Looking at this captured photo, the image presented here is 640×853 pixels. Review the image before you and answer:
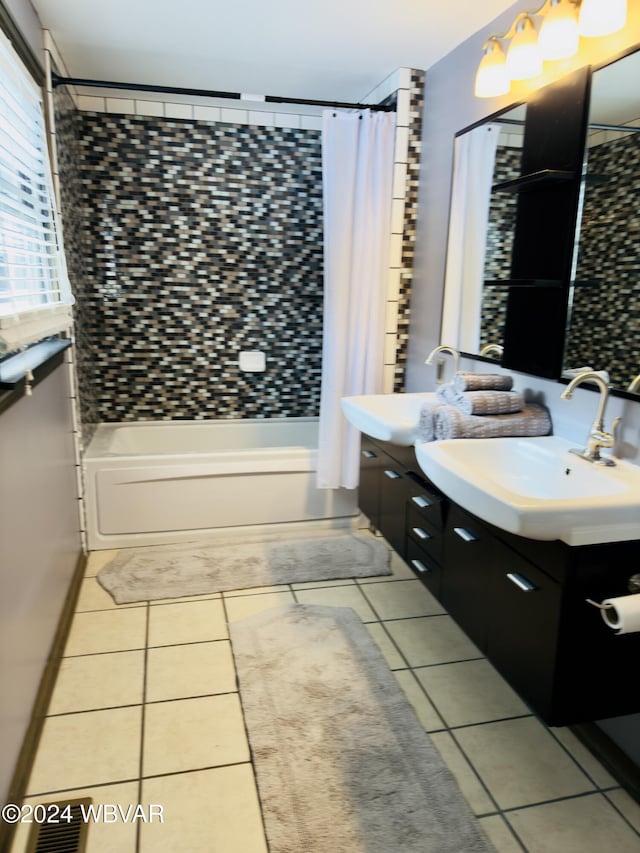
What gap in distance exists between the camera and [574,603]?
1311mm

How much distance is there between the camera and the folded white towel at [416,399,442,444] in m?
2.02

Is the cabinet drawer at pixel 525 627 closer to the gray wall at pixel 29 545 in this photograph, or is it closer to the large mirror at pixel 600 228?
the large mirror at pixel 600 228

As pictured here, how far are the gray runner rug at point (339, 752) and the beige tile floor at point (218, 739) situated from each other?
50mm

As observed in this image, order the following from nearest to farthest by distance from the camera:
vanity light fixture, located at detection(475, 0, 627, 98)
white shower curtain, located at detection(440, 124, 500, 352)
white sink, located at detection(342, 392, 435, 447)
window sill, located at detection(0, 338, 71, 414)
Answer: window sill, located at detection(0, 338, 71, 414) → vanity light fixture, located at detection(475, 0, 627, 98) → white sink, located at detection(342, 392, 435, 447) → white shower curtain, located at detection(440, 124, 500, 352)

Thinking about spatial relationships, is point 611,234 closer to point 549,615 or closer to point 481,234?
point 481,234

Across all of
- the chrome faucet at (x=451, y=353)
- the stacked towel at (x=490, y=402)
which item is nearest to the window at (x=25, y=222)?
the stacked towel at (x=490, y=402)

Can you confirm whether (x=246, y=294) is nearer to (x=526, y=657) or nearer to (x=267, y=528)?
(x=267, y=528)

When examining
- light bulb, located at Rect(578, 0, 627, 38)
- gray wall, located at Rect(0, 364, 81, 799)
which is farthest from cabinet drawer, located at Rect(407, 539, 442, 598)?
light bulb, located at Rect(578, 0, 627, 38)

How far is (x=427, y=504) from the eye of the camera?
1974 millimetres

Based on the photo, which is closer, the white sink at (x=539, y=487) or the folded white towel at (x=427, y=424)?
the white sink at (x=539, y=487)

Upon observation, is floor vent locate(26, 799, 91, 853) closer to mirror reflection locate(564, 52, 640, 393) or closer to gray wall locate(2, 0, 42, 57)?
mirror reflection locate(564, 52, 640, 393)

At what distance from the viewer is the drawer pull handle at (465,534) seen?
1687mm

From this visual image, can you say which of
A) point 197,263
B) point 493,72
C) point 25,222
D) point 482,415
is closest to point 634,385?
point 482,415

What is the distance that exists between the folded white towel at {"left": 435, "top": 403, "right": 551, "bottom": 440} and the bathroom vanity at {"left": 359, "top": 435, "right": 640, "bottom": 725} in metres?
0.28
